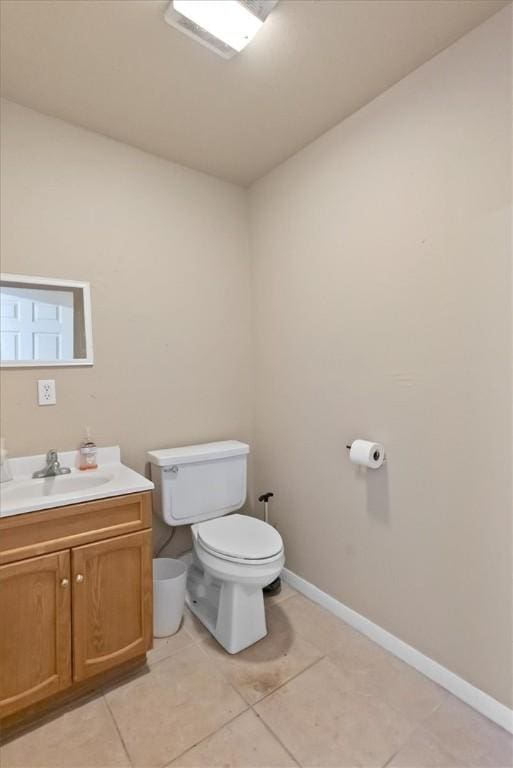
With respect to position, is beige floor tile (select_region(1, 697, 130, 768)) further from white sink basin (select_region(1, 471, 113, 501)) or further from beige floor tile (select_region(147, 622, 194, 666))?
white sink basin (select_region(1, 471, 113, 501))

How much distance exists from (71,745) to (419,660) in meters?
1.31

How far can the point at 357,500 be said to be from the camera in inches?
70.3

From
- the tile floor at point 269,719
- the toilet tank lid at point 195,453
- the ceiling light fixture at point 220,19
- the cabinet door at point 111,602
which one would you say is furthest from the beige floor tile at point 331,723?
the ceiling light fixture at point 220,19

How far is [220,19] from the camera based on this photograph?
1257 mm

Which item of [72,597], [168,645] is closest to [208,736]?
[168,645]

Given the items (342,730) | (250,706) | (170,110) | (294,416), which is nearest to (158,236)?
(170,110)

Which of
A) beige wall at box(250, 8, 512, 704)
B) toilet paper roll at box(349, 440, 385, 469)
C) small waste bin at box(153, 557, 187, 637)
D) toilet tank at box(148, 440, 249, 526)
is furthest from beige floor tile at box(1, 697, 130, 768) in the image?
toilet paper roll at box(349, 440, 385, 469)

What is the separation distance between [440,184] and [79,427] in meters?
1.88

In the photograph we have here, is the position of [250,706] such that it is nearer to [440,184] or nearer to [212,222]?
[440,184]

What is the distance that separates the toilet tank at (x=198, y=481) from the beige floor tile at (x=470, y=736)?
1205mm

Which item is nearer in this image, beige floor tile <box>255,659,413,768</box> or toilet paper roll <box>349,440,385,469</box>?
beige floor tile <box>255,659,413,768</box>

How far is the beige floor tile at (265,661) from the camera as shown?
146 cm

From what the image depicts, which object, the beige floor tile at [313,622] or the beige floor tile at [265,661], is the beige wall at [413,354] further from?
the beige floor tile at [265,661]

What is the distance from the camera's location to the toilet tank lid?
187 centimetres
